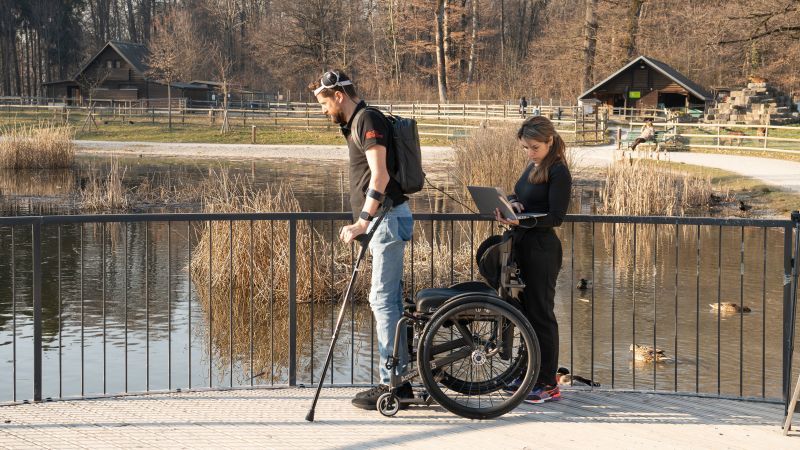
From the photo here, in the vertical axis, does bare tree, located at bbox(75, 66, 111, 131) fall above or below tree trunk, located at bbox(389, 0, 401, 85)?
below

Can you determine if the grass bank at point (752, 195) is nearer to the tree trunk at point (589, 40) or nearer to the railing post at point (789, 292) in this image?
the railing post at point (789, 292)

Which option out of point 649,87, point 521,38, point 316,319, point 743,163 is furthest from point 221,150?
point 521,38

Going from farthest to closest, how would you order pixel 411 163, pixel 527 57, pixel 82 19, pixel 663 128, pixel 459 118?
pixel 82 19 < pixel 527 57 < pixel 459 118 < pixel 663 128 < pixel 411 163

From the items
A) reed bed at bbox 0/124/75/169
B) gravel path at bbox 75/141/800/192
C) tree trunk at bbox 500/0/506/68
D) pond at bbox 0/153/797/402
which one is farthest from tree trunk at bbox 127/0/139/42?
pond at bbox 0/153/797/402

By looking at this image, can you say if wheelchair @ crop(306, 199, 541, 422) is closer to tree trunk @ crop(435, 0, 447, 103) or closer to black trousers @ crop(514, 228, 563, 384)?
black trousers @ crop(514, 228, 563, 384)

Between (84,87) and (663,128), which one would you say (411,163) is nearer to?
(663,128)

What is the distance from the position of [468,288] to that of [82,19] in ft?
313

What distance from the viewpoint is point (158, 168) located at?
127 feet

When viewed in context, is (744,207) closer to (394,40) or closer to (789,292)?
(789,292)

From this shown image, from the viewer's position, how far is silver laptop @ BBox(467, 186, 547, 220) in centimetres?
614

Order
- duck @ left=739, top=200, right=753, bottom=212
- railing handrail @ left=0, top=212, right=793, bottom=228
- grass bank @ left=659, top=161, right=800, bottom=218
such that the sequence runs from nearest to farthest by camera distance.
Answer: railing handrail @ left=0, top=212, right=793, bottom=228
grass bank @ left=659, top=161, right=800, bottom=218
duck @ left=739, top=200, right=753, bottom=212

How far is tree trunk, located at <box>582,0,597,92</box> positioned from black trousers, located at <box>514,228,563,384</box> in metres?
55.8

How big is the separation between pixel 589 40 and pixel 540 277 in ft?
185

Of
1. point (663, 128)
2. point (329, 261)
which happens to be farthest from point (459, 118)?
point (329, 261)
